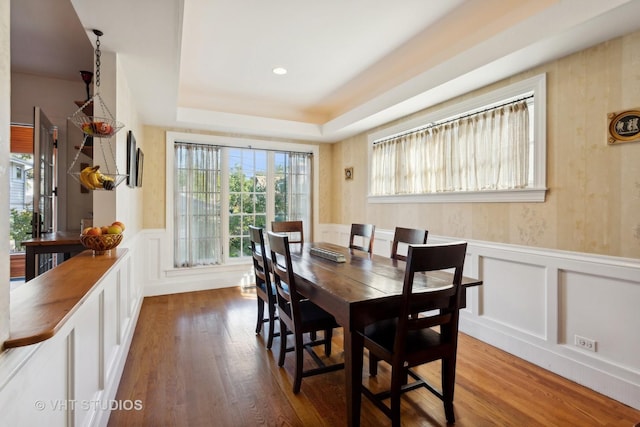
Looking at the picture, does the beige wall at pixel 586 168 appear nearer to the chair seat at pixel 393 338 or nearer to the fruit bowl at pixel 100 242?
the chair seat at pixel 393 338

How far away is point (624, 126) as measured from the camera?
78.9 inches

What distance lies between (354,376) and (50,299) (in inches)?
53.8

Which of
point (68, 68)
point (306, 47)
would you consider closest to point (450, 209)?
point (306, 47)

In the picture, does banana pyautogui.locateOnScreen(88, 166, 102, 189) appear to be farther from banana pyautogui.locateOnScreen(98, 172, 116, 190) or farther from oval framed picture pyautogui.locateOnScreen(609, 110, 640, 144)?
oval framed picture pyautogui.locateOnScreen(609, 110, 640, 144)

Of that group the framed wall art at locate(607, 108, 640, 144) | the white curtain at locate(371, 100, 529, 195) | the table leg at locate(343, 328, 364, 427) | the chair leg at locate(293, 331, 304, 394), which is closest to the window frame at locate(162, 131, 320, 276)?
the white curtain at locate(371, 100, 529, 195)

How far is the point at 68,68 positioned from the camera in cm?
338

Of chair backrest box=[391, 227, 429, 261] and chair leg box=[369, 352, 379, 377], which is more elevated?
chair backrest box=[391, 227, 429, 261]

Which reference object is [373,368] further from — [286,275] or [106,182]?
[106,182]

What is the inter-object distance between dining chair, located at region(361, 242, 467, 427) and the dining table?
0.32 feet

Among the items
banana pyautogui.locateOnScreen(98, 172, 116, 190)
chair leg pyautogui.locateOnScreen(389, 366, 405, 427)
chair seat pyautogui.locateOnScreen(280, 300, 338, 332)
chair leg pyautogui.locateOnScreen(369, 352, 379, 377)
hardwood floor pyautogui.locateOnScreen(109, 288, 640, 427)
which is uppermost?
banana pyautogui.locateOnScreen(98, 172, 116, 190)

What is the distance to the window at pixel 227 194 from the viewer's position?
178 inches

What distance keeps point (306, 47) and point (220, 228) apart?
9.39ft

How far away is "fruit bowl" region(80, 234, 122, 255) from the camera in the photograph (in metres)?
2.00

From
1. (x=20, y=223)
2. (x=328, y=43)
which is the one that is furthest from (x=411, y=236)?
(x=20, y=223)
